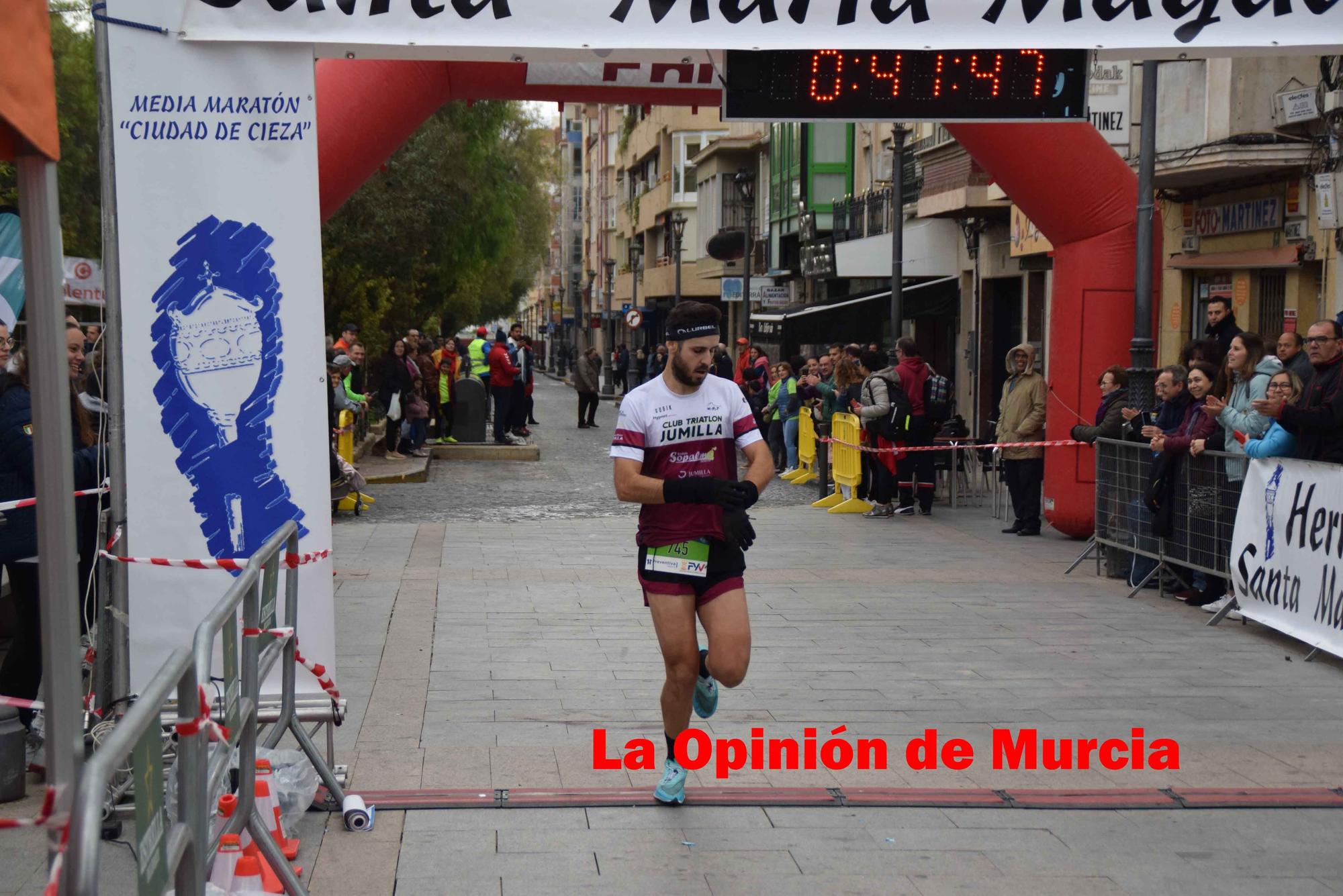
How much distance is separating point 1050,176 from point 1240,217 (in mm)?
6074

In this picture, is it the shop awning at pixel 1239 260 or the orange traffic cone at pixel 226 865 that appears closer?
the orange traffic cone at pixel 226 865

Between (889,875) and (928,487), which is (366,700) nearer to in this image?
(889,875)

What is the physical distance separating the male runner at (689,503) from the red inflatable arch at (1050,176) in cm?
376

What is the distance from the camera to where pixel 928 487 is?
15.9 meters

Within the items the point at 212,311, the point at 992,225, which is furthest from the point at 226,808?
the point at 992,225

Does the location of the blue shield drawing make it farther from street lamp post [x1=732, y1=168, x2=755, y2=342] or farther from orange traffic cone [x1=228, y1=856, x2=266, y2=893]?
street lamp post [x1=732, y1=168, x2=755, y2=342]

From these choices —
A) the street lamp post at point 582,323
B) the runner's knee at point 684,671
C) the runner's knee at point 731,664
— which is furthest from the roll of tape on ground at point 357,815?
the street lamp post at point 582,323

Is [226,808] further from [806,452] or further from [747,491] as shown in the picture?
[806,452]

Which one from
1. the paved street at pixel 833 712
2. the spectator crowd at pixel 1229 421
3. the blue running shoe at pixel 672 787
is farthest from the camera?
the spectator crowd at pixel 1229 421

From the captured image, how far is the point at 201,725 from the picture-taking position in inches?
126

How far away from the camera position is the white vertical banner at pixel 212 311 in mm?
5859

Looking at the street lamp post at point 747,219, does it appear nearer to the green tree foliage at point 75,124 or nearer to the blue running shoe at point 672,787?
the green tree foliage at point 75,124

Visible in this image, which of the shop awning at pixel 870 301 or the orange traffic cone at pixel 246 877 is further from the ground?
the shop awning at pixel 870 301

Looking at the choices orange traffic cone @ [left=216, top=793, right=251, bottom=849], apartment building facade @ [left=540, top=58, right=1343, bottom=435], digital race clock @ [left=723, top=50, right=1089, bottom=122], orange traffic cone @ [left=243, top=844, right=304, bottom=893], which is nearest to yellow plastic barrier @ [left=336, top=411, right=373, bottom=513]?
apartment building facade @ [left=540, top=58, right=1343, bottom=435]
